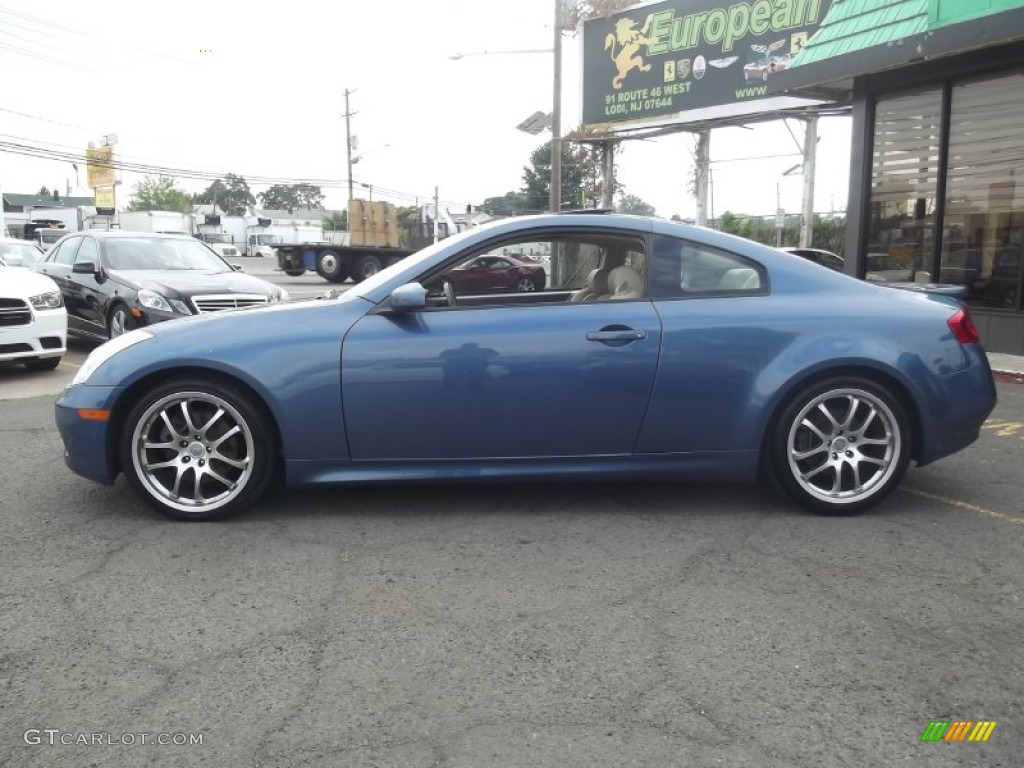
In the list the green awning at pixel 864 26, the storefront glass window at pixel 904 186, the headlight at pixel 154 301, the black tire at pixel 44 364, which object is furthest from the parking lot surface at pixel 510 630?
the storefront glass window at pixel 904 186

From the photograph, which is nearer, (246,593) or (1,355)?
(246,593)

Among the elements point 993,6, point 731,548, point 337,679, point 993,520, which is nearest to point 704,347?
point 731,548

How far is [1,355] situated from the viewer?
801cm

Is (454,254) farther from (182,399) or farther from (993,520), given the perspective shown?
(993,520)

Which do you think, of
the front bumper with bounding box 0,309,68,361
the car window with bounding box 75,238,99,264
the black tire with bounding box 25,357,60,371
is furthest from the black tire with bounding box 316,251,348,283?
the front bumper with bounding box 0,309,68,361

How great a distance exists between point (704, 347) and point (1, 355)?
23.3 feet

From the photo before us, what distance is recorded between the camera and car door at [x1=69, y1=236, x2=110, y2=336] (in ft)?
30.9

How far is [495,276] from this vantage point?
15.1 ft

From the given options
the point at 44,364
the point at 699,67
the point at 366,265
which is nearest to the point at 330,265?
the point at 366,265

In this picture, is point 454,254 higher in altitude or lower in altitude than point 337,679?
higher

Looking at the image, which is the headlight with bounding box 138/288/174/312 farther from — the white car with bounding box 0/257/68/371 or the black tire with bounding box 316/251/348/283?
the black tire with bounding box 316/251/348/283

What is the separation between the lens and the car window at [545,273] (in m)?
4.10

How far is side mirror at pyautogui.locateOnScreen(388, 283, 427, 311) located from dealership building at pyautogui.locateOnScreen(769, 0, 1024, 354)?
288 inches

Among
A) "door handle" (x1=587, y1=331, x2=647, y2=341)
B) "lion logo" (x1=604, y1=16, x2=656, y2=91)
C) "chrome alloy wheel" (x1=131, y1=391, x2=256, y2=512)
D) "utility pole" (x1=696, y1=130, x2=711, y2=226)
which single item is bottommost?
"chrome alloy wheel" (x1=131, y1=391, x2=256, y2=512)
